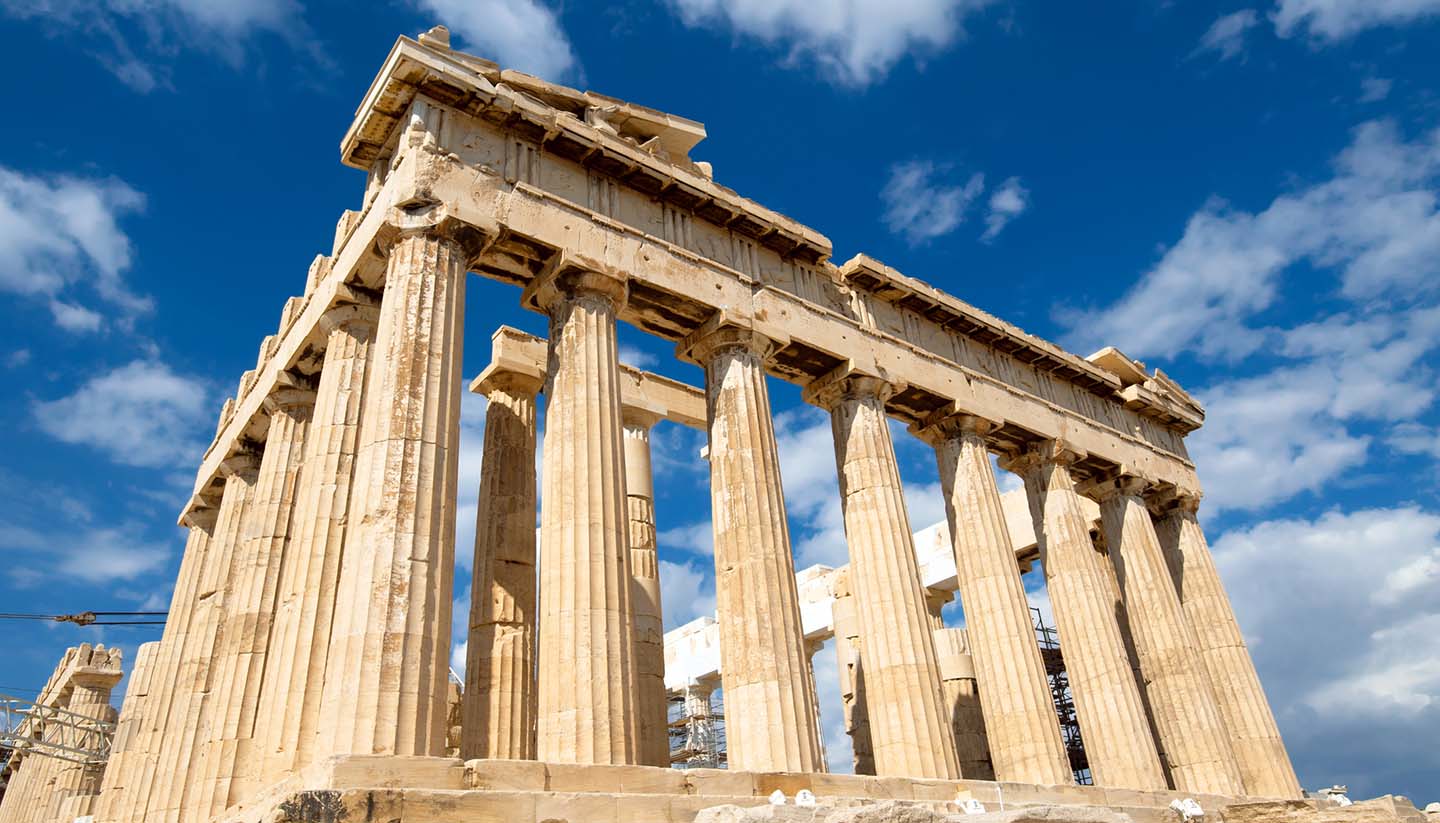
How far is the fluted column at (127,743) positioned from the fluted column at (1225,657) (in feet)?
81.0

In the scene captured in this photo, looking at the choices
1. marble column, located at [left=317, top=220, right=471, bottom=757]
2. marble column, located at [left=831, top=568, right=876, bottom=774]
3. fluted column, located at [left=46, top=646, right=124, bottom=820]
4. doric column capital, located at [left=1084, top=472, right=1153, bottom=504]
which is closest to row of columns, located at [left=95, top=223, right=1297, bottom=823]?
marble column, located at [left=317, top=220, right=471, bottom=757]

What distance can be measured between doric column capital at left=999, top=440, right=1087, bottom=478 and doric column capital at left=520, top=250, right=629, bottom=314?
12272 mm

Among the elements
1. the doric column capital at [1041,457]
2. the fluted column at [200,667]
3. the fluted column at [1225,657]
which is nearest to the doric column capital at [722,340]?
the doric column capital at [1041,457]

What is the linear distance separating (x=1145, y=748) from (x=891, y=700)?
7257 mm

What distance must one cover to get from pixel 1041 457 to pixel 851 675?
827 centimetres

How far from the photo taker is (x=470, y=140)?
1623 centimetres

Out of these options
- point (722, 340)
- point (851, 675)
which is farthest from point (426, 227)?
point (851, 675)

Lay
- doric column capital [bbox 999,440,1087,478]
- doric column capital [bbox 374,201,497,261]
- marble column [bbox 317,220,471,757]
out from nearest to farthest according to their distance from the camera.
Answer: marble column [bbox 317,220,471,757], doric column capital [bbox 374,201,497,261], doric column capital [bbox 999,440,1087,478]

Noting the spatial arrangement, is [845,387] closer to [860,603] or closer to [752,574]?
[860,603]

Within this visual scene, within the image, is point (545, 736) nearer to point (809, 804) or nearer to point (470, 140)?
point (809, 804)

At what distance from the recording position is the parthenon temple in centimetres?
1252

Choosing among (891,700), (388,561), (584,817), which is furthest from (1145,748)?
(388,561)

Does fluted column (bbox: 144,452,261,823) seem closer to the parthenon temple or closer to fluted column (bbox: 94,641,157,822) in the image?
the parthenon temple

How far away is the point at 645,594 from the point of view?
797 inches
